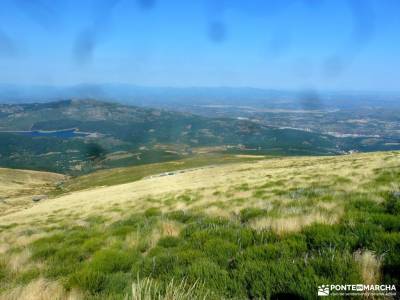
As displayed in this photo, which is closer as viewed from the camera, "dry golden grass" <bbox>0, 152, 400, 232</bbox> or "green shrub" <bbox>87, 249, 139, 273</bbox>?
"green shrub" <bbox>87, 249, 139, 273</bbox>

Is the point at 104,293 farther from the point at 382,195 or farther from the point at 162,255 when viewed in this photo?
the point at 382,195

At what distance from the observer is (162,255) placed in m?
6.67

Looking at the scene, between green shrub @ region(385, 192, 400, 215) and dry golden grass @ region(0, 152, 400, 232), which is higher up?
green shrub @ region(385, 192, 400, 215)

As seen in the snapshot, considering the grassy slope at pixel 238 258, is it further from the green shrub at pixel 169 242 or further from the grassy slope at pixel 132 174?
the grassy slope at pixel 132 174

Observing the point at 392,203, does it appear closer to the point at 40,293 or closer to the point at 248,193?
the point at 40,293

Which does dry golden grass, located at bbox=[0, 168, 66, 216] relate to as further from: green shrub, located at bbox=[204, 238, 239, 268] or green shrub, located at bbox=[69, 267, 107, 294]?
green shrub, located at bbox=[204, 238, 239, 268]

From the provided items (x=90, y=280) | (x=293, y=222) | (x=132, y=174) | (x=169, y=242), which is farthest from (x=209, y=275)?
(x=132, y=174)

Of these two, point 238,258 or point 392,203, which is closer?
point 238,258

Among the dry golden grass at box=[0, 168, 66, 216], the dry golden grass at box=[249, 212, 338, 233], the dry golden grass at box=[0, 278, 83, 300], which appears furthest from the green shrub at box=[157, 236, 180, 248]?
the dry golden grass at box=[0, 168, 66, 216]

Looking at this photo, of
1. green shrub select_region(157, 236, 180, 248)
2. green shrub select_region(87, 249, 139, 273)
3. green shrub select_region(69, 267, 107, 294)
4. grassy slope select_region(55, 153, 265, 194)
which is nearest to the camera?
green shrub select_region(69, 267, 107, 294)

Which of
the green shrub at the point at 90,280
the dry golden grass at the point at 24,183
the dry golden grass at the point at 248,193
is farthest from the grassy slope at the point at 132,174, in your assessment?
the green shrub at the point at 90,280

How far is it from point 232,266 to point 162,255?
1615 millimetres

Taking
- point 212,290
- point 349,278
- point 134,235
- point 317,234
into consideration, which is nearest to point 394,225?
point 317,234

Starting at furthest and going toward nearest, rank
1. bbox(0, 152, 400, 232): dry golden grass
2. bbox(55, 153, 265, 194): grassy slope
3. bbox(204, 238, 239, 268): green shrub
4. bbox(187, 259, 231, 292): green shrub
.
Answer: bbox(55, 153, 265, 194): grassy slope < bbox(0, 152, 400, 232): dry golden grass < bbox(204, 238, 239, 268): green shrub < bbox(187, 259, 231, 292): green shrub
